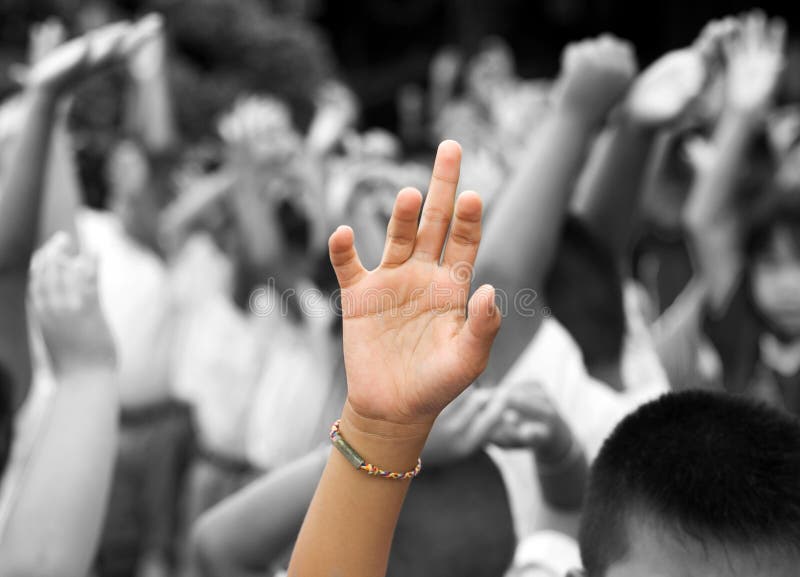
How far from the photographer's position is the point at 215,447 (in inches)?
121

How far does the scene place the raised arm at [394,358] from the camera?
2.82 ft

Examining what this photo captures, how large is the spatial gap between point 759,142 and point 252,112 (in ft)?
5.16

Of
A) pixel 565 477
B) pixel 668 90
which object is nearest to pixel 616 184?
pixel 668 90

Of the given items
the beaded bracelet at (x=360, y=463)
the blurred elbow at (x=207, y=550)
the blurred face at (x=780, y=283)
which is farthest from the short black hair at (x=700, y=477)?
the blurred face at (x=780, y=283)

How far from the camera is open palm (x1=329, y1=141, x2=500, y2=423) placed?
858mm

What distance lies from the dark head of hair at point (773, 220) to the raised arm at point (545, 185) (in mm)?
963

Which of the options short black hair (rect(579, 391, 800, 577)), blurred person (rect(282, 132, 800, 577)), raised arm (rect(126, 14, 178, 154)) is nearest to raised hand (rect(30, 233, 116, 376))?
blurred person (rect(282, 132, 800, 577))

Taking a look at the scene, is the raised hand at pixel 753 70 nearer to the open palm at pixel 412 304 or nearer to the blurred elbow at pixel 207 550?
the open palm at pixel 412 304

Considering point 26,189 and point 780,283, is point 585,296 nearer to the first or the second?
point 780,283

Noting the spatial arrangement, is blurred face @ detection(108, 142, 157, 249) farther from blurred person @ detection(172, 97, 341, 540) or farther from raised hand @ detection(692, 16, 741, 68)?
raised hand @ detection(692, 16, 741, 68)

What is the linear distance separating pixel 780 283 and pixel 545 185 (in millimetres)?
1050

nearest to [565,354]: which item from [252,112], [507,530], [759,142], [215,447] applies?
[507,530]

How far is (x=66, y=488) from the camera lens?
112cm

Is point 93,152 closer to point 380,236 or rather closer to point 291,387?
point 291,387
